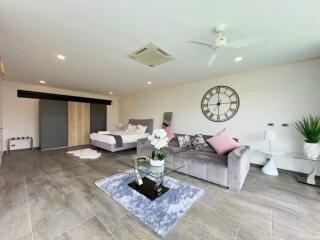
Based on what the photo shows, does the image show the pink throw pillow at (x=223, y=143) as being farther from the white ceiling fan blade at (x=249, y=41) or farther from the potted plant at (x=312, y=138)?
the white ceiling fan blade at (x=249, y=41)

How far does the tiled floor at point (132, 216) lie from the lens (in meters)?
1.55

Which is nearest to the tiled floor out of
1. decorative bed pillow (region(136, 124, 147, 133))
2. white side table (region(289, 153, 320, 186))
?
white side table (region(289, 153, 320, 186))

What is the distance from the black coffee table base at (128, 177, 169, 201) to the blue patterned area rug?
0.17 ft

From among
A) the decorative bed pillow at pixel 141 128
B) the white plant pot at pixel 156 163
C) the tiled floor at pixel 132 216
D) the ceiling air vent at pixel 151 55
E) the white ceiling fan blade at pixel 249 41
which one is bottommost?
the tiled floor at pixel 132 216

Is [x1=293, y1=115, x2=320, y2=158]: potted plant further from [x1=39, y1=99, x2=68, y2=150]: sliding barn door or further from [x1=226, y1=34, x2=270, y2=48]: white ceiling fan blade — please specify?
[x1=39, y1=99, x2=68, y2=150]: sliding barn door

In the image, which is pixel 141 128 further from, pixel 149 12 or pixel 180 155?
pixel 149 12

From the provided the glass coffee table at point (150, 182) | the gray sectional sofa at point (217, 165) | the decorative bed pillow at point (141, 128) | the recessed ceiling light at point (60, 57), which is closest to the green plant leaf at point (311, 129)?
the gray sectional sofa at point (217, 165)

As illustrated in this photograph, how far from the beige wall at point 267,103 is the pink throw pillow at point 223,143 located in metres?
0.82

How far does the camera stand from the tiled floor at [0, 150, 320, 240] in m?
1.55

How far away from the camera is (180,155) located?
3260 millimetres

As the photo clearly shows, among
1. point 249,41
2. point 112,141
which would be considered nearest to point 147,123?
point 112,141

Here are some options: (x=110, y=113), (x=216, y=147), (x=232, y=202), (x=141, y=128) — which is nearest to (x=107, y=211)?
(x=232, y=202)

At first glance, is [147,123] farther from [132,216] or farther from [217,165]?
[132,216]

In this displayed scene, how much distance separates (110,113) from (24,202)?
6.02 m
